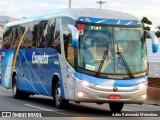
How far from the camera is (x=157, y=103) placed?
25.7 meters

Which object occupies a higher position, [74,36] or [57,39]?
[74,36]

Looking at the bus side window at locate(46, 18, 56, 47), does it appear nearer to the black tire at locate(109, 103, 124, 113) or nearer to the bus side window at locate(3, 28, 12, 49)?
the black tire at locate(109, 103, 124, 113)

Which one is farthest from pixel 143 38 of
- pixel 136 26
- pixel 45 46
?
pixel 45 46

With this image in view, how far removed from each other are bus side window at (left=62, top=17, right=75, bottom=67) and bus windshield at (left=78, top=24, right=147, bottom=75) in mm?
466

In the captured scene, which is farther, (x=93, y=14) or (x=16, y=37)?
(x=16, y=37)

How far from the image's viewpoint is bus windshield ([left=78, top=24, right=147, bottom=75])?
1683 centimetres

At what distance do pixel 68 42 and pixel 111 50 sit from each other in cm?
153

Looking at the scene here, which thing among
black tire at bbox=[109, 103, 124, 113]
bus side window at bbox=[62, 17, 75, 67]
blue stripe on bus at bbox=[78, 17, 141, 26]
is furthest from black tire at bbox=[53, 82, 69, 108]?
blue stripe on bus at bbox=[78, 17, 141, 26]

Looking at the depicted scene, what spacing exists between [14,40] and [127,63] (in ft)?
31.1

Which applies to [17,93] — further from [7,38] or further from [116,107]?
[116,107]

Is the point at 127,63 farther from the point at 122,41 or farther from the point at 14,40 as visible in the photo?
the point at 14,40

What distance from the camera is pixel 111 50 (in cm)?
1698

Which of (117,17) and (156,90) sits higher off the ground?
(117,17)

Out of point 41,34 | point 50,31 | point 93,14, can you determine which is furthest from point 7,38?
point 93,14
